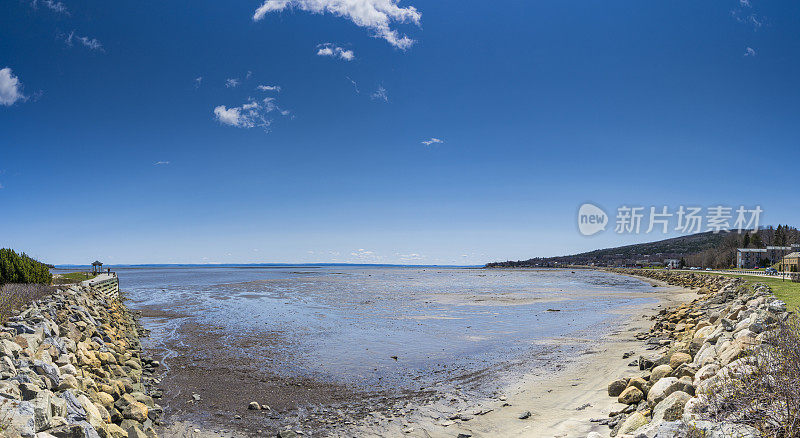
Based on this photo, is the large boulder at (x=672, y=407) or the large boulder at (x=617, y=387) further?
the large boulder at (x=617, y=387)

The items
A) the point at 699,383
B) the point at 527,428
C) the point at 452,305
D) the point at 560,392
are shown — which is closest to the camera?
the point at 699,383

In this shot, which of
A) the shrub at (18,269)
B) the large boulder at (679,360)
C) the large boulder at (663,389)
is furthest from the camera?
the shrub at (18,269)

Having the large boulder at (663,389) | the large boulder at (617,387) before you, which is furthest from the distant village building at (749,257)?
the large boulder at (663,389)

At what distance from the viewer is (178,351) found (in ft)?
56.6

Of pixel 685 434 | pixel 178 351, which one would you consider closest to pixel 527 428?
pixel 685 434

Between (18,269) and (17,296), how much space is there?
6.91 metres

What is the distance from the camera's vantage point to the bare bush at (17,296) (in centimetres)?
1435

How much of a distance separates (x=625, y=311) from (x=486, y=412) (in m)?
23.2

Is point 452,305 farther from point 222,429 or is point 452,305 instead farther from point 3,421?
point 3,421

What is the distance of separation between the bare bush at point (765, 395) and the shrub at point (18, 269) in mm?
28788

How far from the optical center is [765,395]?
505cm

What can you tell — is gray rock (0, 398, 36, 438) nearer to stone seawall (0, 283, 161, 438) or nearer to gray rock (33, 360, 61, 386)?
stone seawall (0, 283, 161, 438)

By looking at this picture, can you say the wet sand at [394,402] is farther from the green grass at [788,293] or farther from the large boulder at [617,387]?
the green grass at [788,293]

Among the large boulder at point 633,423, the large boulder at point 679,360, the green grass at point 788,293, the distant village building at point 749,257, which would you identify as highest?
the distant village building at point 749,257
